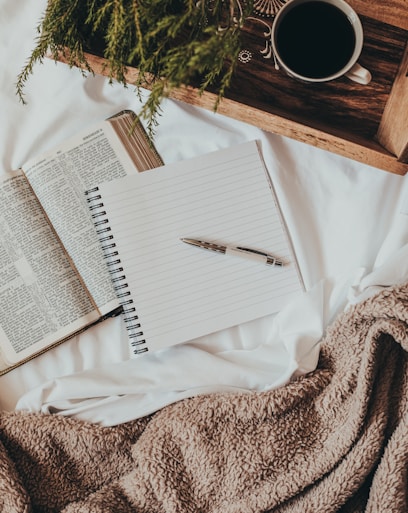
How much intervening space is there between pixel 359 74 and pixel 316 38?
68 millimetres

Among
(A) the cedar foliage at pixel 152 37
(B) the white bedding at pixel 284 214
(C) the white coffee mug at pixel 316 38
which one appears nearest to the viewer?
(A) the cedar foliage at pixel 152 37

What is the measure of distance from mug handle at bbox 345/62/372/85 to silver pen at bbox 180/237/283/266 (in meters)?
0.26

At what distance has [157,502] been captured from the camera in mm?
757

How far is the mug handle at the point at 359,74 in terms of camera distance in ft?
2.29

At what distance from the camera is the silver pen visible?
806 mm

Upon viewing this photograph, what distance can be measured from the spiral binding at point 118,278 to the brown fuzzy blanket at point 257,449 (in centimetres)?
11

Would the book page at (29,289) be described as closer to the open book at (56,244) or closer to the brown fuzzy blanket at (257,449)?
the open book at (56,244)

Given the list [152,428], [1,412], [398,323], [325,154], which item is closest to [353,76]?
[325,154]

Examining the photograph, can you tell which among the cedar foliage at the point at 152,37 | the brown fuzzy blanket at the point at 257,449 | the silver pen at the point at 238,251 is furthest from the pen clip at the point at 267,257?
the cedar foliage at the point at 152,37

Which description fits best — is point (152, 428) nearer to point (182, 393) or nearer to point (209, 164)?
point (182, 393)

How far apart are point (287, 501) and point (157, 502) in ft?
0.56

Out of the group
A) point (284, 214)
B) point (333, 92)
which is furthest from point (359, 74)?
point (284, 214)

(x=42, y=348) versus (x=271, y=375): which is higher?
(x=42, y=348)

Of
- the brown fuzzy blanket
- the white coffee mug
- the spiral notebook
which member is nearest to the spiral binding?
the spiral notebook
